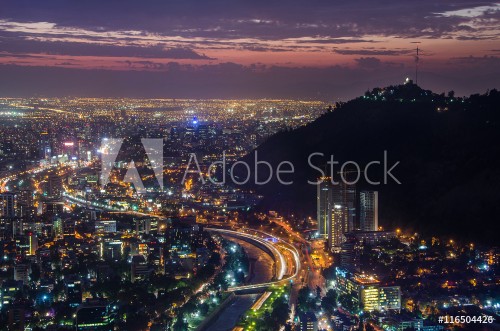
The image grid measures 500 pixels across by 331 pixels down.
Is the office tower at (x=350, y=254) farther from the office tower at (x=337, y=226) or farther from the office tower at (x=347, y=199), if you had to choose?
the office tower at (x=347, y=199)

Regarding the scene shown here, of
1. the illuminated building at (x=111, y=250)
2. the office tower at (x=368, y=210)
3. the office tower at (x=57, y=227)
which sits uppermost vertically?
the office tower at (x=368, y=210)

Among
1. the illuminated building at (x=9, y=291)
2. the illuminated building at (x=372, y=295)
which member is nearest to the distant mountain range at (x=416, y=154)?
the illuminated building at (x=372, y=295)

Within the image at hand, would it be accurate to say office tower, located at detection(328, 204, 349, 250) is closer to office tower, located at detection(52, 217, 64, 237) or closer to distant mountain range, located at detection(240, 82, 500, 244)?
distant mountain range, located at detection(240, 82, 500, 244)

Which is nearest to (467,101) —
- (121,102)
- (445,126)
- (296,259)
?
(445,126)

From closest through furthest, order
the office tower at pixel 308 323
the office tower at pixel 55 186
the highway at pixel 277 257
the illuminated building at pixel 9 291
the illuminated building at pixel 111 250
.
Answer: the office tower at pixel 308 323 → the illuminated building at pixel 9 291 → the highway at pixel 277 257 → the illuminated building at pixel 111 250 → the office tower at pixel 55 186

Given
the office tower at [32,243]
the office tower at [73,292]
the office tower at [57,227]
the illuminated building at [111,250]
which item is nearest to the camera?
the office tower at [73,292]
